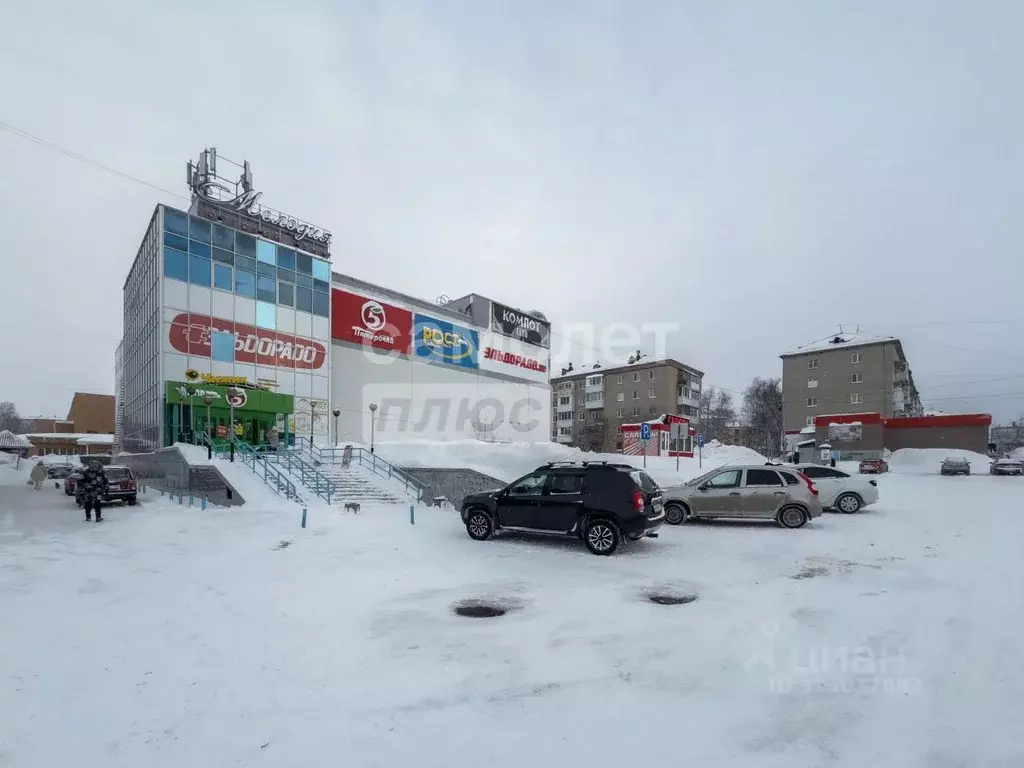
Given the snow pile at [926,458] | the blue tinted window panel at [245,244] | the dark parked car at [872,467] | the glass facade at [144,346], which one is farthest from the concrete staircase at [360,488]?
the snow pile at [926,458]

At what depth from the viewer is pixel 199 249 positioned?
1148 inches

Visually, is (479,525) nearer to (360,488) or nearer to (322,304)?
(360,488)

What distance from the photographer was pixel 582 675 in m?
4.89

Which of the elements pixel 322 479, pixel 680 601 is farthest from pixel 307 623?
pixel 322 479

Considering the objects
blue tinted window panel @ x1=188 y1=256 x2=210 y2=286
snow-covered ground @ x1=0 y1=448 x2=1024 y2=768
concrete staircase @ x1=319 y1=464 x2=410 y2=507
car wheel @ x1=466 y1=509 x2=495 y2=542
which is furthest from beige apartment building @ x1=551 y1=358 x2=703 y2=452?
snow-covered ground @ x1=0 y1=448 x2=1024 y2=768

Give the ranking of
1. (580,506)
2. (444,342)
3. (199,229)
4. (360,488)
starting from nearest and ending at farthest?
(580,506), (360,488), (199,229), (444,342)

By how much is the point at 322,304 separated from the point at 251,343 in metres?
5.32

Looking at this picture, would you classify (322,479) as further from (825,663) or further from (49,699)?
(825,663)

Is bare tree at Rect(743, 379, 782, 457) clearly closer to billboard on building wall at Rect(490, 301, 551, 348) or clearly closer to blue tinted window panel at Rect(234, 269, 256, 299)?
billboard on building wall at Rect(490, 301, 551, 348)

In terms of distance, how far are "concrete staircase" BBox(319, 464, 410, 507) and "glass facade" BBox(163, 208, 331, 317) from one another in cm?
1498

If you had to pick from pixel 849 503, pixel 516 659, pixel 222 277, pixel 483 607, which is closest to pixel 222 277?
pixel 222 277

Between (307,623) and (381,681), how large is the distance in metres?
1.94

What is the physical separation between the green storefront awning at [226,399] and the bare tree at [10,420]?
4463 inches

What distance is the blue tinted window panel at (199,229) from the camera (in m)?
28.8
